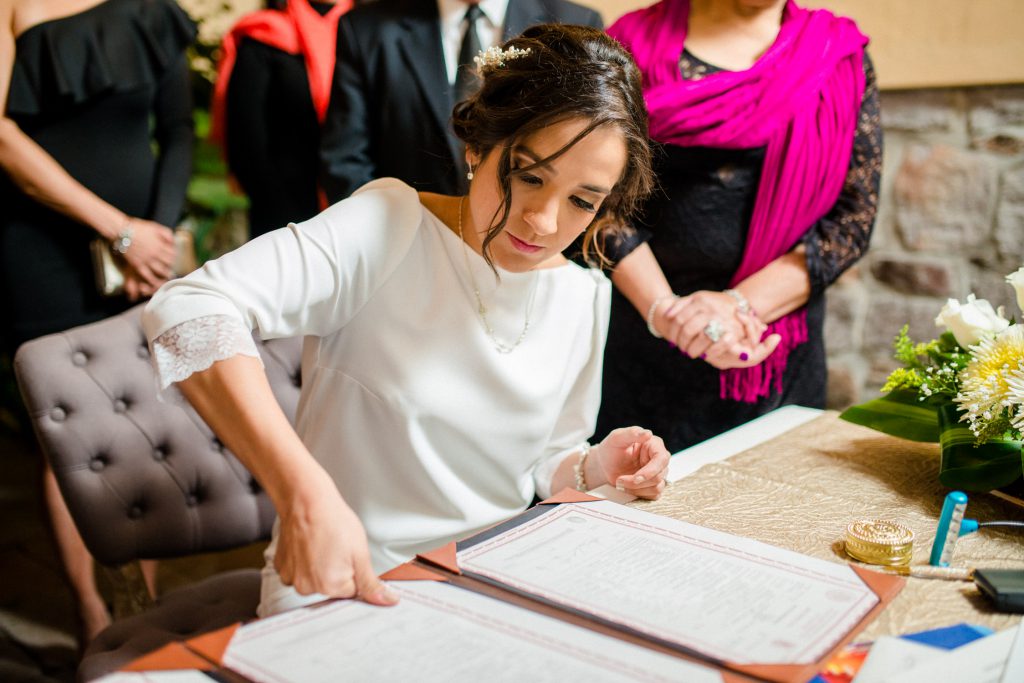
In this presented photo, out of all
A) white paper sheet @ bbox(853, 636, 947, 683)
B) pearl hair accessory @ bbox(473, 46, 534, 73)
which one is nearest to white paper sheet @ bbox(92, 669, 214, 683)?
white paper sheet @ bbox(853, 636, 947, 683)

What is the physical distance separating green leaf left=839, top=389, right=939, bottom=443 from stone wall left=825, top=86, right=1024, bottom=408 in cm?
139

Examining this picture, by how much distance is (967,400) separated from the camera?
3.59ft

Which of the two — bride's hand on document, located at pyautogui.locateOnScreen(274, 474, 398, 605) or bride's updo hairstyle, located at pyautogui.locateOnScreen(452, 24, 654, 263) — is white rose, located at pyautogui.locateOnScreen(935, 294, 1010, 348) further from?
bride's hand on document, located at pyautogui.locateOnScreen(274, 474, 398, 605)

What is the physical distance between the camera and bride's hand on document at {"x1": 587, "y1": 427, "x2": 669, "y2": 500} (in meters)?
1.08

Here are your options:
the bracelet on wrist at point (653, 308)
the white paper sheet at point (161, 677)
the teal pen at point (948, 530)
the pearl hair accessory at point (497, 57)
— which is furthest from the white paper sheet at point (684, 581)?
the bracelet on wrist at point (653, 308)

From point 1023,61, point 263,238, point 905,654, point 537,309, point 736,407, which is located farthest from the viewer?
point 1023,61

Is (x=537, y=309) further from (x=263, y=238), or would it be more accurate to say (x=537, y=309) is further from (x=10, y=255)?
(x=10, y=255)

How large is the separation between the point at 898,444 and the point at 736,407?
45cm

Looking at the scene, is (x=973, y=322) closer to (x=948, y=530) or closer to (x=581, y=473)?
(x=948, y=530)

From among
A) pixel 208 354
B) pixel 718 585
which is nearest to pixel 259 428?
pixel 208 354

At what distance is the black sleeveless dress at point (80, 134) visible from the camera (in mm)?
1992

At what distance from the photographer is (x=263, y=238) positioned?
1.08 metres

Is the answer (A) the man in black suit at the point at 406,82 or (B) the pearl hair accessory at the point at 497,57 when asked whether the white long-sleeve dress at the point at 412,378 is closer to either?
(B) the pearl hair accessory at the point at 497,57

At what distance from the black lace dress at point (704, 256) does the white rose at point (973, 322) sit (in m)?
0.53
